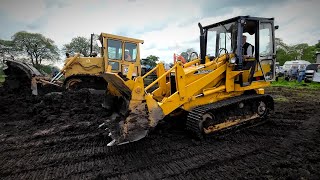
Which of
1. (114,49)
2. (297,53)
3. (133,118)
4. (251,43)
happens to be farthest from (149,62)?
(297,53)

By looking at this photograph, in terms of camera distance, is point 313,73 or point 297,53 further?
point 297,53

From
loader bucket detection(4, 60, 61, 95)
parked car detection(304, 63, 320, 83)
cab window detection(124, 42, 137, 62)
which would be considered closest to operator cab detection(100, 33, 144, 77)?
cab window detection(124, 42, 137, 62)

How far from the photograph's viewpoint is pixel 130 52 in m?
11.6

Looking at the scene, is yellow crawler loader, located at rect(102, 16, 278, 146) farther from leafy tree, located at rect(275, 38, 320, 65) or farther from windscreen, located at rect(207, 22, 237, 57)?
leafy tree, located at rect(275, 38, 320, 65)

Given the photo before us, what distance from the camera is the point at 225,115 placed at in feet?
16.8

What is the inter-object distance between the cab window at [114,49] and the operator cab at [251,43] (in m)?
5.93

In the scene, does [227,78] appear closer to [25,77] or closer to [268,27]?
[268,27]

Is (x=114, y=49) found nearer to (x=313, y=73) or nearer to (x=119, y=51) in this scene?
(x=119, y=51)

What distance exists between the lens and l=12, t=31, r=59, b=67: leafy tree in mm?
48281

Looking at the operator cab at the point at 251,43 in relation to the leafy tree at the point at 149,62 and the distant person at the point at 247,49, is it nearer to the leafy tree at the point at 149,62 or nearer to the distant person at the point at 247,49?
the distant person at the point at 247,49

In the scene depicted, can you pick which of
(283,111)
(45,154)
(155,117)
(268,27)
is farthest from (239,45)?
(45,154)

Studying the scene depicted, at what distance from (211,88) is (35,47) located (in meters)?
53.5

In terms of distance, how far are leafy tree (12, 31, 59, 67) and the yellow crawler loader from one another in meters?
50.1

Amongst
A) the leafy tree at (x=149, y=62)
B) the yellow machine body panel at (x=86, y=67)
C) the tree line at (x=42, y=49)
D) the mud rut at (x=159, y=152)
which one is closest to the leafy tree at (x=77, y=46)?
the tree line at (x=42, y=49)
